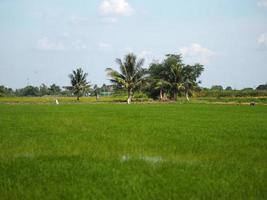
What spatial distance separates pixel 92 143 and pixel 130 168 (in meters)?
3.38

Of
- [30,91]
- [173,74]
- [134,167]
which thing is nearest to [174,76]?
[173,74]

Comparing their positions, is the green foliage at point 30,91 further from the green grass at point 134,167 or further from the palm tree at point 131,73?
the green grass at point 134,167

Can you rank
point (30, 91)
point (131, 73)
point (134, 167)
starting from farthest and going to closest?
1. point (30, 91)
2. point (131, 73)
3. point (134, 167)

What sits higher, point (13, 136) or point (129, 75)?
point (129, 75)

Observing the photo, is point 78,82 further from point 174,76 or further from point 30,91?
point 30,91

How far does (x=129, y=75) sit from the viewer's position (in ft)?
138

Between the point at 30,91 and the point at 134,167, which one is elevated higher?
the point at 30,91

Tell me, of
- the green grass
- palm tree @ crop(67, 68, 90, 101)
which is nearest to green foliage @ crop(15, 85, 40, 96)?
palm tree @ crop(67, 68, 90, 101)

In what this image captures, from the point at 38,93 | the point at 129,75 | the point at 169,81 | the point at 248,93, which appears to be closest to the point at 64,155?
the point at 129,75

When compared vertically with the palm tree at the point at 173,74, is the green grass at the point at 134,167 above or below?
below

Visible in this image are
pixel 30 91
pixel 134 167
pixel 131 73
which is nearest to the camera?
pixel 134 167

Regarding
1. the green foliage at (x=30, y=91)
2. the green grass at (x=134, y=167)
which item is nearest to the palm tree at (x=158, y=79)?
the green grass at (x=134, y=167)

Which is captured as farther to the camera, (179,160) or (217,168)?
(179,160)

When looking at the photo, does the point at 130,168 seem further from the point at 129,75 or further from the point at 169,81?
the point at 169,81
